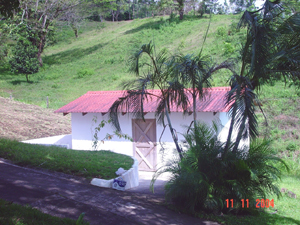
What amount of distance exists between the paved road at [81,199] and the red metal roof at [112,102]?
155 inches

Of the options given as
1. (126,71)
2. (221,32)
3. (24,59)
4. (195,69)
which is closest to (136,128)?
(195,69)

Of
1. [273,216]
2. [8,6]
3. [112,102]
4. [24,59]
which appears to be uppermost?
[24,59]

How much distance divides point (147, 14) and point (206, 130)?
7695 cm

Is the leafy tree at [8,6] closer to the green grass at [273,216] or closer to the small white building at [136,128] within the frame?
the small white building at [136,128]

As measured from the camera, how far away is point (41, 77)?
33438 mm

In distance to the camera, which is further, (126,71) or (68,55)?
(68,55)

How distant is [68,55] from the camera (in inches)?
1644

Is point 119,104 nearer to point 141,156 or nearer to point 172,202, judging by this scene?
point 172,202

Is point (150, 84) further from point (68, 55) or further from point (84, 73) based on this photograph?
point (68, 55)

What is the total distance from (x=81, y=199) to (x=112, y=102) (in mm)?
6643

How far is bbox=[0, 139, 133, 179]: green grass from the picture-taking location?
326 inches

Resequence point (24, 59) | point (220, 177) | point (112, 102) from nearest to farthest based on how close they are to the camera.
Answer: point (220, 177), point (112, 102), point (24, 59)

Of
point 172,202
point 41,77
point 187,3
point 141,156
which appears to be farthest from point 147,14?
point 172,202

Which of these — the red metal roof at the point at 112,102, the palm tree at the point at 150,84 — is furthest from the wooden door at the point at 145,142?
the palm tree at the point at 150,84
